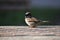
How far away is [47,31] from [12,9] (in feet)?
21.2

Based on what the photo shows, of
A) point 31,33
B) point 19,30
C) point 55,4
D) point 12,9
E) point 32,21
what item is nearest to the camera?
point 31,33

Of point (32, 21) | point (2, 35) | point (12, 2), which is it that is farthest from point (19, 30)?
point (12, 2)

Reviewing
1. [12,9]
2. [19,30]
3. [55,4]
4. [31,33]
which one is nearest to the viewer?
[31,33]

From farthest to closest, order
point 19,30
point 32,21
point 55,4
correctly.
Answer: point 55,4
point 32,21
point 19,30

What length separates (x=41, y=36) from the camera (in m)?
1.95

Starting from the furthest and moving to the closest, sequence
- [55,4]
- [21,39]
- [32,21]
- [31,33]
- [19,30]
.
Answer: [55,4]
[32,21]
[19,30]
[31,33]
[21,39]

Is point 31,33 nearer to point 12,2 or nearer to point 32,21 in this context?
point 32,21

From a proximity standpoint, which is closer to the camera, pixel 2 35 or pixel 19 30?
pixel 2 35

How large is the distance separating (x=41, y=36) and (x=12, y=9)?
21.8ft

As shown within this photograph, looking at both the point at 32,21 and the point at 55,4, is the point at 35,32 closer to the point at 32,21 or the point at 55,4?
the point at 32,21

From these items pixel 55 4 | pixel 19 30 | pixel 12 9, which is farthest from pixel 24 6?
pixel 19 30

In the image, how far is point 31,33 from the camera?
203 centimetres

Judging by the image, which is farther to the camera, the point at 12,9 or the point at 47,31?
the point at 12,9

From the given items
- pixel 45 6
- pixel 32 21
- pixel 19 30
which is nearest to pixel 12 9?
pixel 45 6
